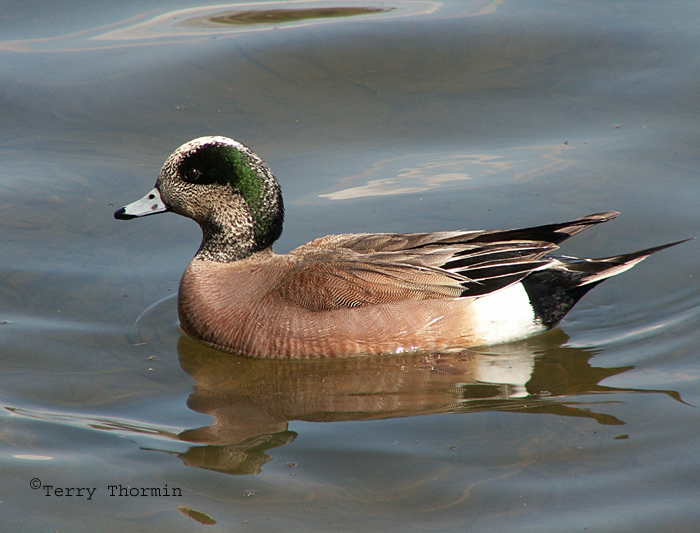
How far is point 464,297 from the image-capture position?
5496 mm

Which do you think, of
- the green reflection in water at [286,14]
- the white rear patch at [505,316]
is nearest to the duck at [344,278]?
the white rear patch at [505,316]

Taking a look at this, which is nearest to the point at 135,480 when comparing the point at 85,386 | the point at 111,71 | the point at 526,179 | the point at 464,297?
the point at 85,386

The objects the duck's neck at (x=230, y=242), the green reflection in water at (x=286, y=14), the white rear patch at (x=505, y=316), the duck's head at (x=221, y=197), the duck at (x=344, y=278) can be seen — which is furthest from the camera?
the green reflection in water at (x=286, y=14)

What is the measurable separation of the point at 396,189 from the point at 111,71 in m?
3.32

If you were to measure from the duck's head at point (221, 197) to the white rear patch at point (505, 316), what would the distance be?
1381 millimetres

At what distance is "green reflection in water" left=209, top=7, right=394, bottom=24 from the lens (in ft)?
31.6

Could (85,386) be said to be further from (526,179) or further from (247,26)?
(247,26)

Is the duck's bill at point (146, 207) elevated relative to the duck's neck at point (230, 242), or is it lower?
elevated

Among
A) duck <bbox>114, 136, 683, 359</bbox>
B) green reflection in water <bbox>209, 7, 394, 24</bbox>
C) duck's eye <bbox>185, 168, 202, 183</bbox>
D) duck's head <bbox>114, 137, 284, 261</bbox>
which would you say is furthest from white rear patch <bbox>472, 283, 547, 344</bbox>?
green reflection in water <bbox>209, 7, 394, 24</bbox>

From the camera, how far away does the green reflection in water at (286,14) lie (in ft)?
31.6

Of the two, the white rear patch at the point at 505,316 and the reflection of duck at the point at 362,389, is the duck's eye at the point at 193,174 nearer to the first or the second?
the reflection of duck at the point at 362,389

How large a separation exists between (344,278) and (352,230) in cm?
137

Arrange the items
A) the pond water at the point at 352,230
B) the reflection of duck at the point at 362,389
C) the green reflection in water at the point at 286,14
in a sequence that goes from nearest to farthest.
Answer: the pond water at the point at 352,230
the reflection of duck at the point at 362,389
the green reflection in water at the point at 286,14

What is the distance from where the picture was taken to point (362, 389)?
5020 mm
